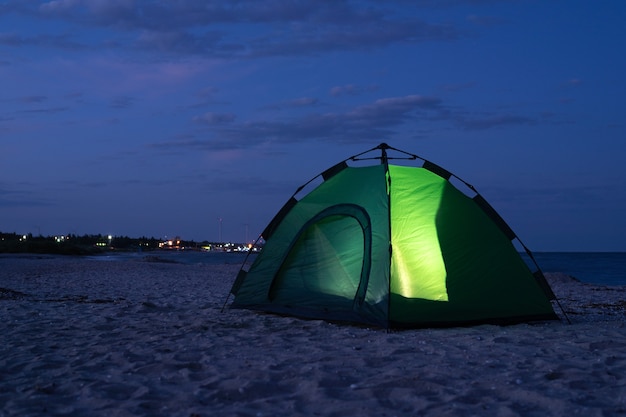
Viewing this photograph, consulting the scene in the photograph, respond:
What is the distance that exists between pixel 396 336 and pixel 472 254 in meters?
1.89

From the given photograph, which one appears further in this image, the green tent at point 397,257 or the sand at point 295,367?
the green tent at point 397,257

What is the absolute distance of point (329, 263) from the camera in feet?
28.2

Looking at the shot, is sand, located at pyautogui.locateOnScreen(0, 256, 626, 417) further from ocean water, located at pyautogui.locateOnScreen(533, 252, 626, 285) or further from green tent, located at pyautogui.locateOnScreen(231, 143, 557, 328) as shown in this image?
ocean water, located at pyautogui.locateOnScreen(533, 252, 626, 285)

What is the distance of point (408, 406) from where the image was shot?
4156mm

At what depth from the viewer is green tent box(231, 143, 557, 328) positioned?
7914 millimetres

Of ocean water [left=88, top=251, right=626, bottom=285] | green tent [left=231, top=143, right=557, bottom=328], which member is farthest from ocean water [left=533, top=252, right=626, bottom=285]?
green tent [left=231, top=143, right=557, bottom=328]

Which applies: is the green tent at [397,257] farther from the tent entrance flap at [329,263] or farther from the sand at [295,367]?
the sand at [295,367]

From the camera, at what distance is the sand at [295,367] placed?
4203 millimetres

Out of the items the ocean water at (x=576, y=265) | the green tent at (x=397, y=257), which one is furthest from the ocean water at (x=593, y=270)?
the green tent at (x=397, y=257)

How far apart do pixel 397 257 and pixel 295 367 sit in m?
3.03

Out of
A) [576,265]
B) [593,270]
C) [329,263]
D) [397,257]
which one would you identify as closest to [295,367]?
[397,257]

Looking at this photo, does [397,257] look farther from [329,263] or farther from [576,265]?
[576,265]

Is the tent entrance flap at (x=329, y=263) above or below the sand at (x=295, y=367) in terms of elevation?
above

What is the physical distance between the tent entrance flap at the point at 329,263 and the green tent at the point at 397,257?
0.01 meters
